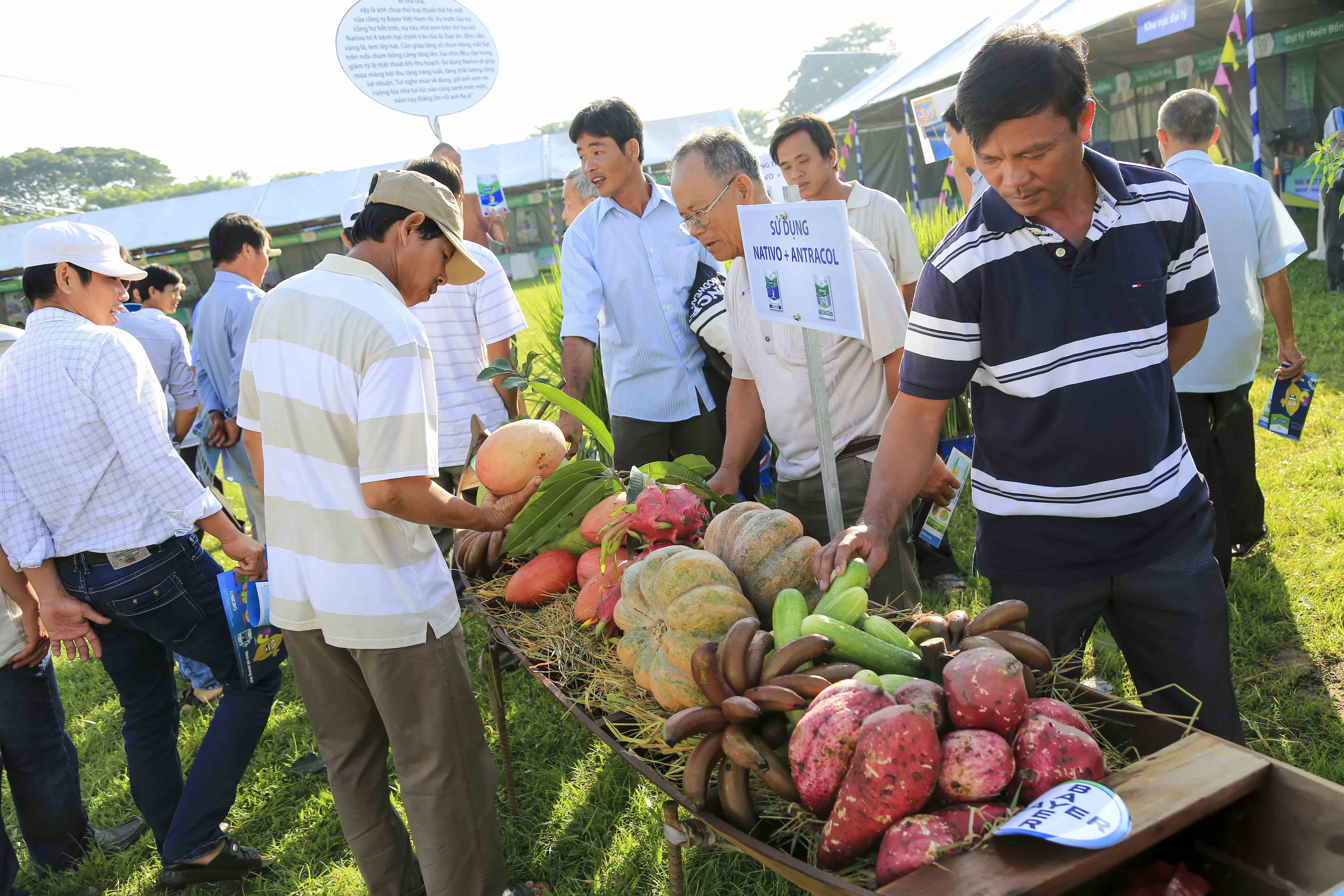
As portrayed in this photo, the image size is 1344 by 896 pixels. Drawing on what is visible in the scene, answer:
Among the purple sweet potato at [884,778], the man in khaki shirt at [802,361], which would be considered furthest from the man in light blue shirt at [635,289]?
the purple sweet potato at [884,778]

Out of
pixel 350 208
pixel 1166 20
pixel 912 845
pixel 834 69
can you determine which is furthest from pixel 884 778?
pixel 834 69

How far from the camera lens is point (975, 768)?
3.68 feet

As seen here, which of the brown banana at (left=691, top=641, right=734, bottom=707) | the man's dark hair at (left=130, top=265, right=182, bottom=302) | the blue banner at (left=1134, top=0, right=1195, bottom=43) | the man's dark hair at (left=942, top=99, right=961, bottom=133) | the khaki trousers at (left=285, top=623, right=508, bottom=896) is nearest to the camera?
the brown banana at (left=691, top=641, right=734, bottom=707)

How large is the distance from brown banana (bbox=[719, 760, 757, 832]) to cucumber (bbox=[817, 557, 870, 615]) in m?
0.37

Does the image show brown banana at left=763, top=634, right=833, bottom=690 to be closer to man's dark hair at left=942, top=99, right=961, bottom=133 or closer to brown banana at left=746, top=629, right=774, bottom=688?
brown banana at left=746, top=629, right=774, bottom=688

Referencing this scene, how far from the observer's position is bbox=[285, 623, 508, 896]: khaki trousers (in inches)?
85.6

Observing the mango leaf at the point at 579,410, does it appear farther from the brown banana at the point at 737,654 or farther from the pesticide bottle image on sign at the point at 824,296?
the brown banana at the point at 737,654

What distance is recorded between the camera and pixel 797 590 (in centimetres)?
172

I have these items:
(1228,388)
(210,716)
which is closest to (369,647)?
(210,716)

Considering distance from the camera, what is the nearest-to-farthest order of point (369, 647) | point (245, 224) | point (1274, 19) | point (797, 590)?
point (797, 590), point (369, 647), point (245, 224), point (1274, 19)

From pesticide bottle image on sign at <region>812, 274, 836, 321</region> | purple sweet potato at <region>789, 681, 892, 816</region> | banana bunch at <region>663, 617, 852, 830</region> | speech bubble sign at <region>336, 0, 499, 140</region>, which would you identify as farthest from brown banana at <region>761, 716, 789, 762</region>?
speech bubble sign at <region>336, 0, 499, 140</region>

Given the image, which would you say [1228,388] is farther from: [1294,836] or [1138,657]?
[1294,836]

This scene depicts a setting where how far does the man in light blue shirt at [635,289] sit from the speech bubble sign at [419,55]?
1971 mm

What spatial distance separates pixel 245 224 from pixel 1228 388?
16.1 feet
